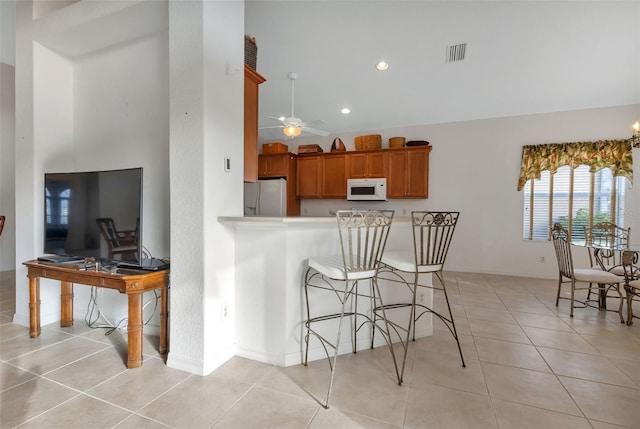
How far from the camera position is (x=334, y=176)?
220 inches

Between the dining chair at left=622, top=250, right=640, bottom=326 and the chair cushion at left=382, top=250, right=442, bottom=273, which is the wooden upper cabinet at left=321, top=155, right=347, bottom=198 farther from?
the dining chair at left=622, top=250, right=640, bottom=326

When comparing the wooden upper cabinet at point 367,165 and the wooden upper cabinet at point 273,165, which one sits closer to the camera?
the wooden upper cabinet at point 367,165

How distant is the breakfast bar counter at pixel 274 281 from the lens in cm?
196

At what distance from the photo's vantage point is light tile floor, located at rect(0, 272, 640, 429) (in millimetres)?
1466

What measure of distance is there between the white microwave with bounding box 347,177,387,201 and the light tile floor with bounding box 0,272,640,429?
3.03 m

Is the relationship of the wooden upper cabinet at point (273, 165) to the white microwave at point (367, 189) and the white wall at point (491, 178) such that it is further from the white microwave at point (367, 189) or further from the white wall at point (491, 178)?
the white wall at point (491, 178)

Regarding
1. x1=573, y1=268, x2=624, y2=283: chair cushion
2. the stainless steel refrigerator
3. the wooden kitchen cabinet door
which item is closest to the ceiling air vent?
the wooden kitchen cabinet door

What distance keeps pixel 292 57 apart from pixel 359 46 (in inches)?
37.3

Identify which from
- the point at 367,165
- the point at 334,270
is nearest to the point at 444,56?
the point at 367,165

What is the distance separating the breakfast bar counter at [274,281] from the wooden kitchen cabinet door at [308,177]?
12.0 ft

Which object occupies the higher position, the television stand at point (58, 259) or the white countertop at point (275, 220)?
the white countertop at point (275, 220)

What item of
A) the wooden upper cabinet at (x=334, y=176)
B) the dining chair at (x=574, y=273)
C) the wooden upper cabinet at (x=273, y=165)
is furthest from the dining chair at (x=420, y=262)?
the wooden upper cabinet at (x=273, y=165)

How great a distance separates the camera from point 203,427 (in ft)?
4.60

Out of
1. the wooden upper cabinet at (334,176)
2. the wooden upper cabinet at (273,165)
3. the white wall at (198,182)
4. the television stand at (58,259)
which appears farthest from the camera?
the wooden upper cabinet at (273,165)
